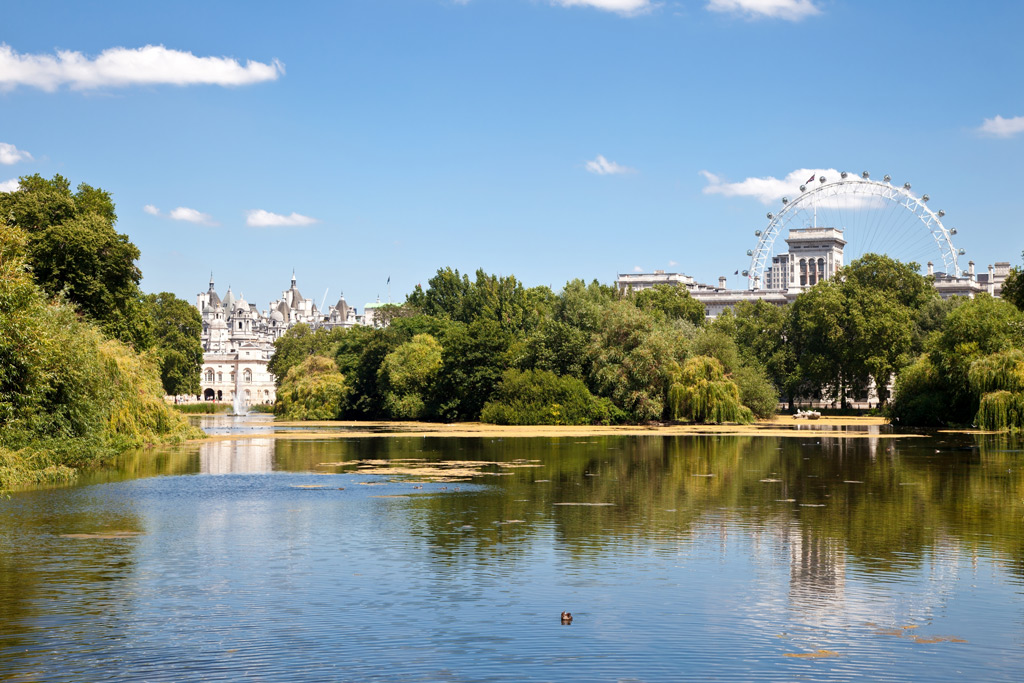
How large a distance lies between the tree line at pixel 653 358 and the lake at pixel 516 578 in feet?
113

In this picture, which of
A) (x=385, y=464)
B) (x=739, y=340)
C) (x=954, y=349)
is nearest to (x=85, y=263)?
(x=385, y=464)

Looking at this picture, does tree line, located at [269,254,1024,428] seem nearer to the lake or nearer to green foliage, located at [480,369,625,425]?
green foliage, located at [480,369,625,425]

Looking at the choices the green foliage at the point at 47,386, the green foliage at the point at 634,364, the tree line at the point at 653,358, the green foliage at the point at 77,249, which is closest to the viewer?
the green foliage at the point at 47,386

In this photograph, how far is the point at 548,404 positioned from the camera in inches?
2635

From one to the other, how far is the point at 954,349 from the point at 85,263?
47795mm

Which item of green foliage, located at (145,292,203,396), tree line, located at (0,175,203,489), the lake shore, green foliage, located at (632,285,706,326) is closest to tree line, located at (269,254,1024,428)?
the lake shore

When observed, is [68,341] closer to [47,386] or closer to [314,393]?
[47,386]

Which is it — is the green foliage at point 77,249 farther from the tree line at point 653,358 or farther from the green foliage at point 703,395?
the green foliage at point 703,395

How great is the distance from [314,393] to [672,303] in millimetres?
42907

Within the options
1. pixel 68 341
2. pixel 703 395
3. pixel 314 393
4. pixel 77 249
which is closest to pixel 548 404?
pixel 703 395

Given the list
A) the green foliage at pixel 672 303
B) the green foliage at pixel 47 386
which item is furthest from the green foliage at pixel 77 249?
the green foliage at pixel 672 303

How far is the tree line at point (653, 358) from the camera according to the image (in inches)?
2517

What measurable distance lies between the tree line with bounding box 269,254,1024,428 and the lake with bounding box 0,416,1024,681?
3445cm

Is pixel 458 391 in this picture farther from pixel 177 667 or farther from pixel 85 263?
pixel 177 667
